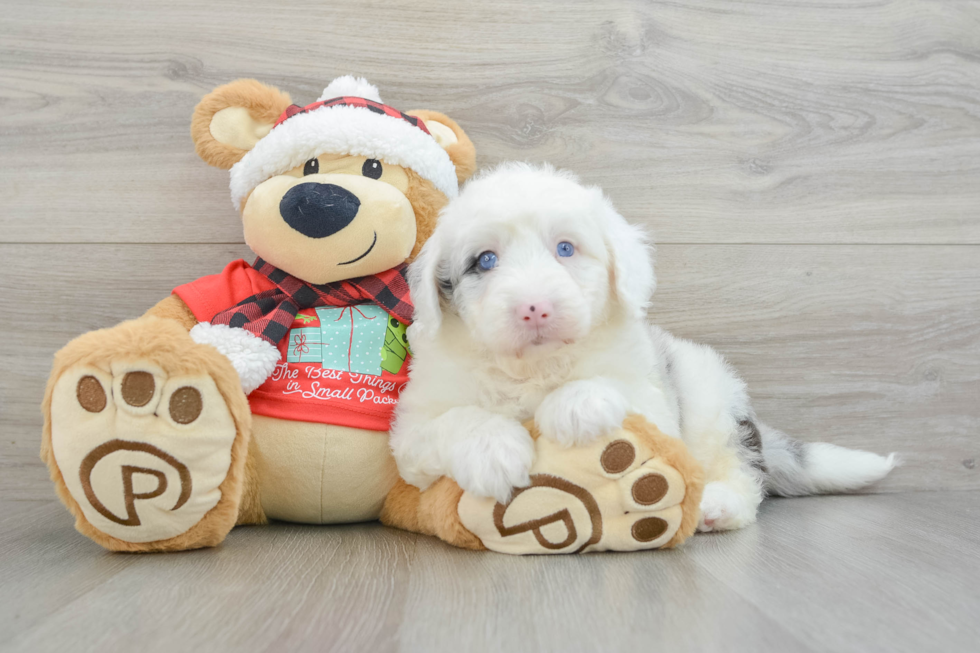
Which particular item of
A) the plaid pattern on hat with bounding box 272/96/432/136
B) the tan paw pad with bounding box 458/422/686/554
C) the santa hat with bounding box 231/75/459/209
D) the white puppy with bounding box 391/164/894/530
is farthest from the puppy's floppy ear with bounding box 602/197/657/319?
the plaid pattern on hat with bounding box 272/96/432/136

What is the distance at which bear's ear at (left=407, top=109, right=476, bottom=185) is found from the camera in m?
1.83

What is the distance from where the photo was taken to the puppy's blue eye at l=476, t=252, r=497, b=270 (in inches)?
55.6

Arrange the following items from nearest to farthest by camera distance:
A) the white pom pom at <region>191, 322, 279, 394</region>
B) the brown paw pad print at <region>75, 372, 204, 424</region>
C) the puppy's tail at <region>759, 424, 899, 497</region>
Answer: the brown paw pad print at <region>75, 372, 204, 424</region> < the white pom pom at <region>191, 322, 279, 394</region> < the puppy's tail at <region>759, 424, 899, 497</region>

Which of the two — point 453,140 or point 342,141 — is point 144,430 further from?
point 453,140

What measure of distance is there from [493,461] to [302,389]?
53 cm

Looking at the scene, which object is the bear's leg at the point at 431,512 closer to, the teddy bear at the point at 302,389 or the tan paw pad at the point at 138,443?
the teddy bear at the point at 302,389

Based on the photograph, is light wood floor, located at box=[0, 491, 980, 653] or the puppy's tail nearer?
light wood floor, located at box=[0, 491, 980, 653]

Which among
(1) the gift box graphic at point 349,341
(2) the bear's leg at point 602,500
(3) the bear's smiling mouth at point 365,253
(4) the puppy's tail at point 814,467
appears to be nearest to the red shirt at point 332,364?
(1) the gift box graphic at point 349,341

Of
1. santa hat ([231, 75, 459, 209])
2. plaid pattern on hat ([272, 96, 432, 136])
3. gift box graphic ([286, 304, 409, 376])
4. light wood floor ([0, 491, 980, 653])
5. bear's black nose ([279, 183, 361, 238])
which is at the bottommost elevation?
light wood floor ([0, 491, 980, 653])

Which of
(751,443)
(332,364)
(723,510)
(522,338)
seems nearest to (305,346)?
(332,364)

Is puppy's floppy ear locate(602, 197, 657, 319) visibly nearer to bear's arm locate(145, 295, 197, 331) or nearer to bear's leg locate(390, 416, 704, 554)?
bear's leg locate(390, 416, 704, 554)

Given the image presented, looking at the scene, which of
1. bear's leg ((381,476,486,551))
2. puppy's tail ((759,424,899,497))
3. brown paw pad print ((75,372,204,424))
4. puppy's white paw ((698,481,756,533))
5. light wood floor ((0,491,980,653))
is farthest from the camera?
puppy's tail ((759,424,899,497))

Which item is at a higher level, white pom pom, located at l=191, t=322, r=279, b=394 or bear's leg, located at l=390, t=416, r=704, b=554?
white pom pom, located at l=191, t=322, r=279, b=394

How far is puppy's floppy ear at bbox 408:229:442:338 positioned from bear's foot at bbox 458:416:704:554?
14.0 inches
